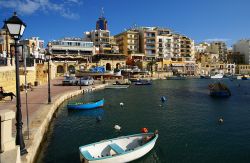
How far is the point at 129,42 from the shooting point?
119 metres

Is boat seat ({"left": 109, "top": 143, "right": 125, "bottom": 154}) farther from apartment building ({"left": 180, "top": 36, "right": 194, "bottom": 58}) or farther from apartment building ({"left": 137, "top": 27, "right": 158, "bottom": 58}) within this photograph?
apartment building ({"left": 180, "top": 36, "right": 194, "bottom": 58})

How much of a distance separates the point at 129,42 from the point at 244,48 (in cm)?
8550

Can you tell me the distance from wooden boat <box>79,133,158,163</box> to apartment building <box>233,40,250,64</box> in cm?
16229

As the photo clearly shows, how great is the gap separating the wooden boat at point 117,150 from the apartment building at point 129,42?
102110mm

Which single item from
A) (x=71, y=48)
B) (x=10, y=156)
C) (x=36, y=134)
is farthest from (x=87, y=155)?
(x=71, y=48)

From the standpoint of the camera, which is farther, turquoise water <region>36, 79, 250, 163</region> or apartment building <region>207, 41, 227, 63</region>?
apartment building <region>207, 41, 227, 63</region>

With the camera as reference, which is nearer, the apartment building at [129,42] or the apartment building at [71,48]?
the apartment building at [71,48]

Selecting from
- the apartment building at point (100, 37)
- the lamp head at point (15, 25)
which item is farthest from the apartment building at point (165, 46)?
the lamp head at point (15, 25)

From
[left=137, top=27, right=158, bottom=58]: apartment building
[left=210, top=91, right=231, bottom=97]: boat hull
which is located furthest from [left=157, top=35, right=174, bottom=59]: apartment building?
[left=210, top=91, right=231, bottom=97]: boat hull

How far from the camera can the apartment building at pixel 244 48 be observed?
162 meters

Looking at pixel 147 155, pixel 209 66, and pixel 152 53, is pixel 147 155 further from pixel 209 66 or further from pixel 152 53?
pixel 209 66

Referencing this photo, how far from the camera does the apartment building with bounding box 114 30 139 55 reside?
118 meters

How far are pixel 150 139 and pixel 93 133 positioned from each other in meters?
6.42

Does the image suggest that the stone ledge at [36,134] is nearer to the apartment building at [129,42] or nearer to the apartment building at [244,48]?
the apartment building at [129,42]
